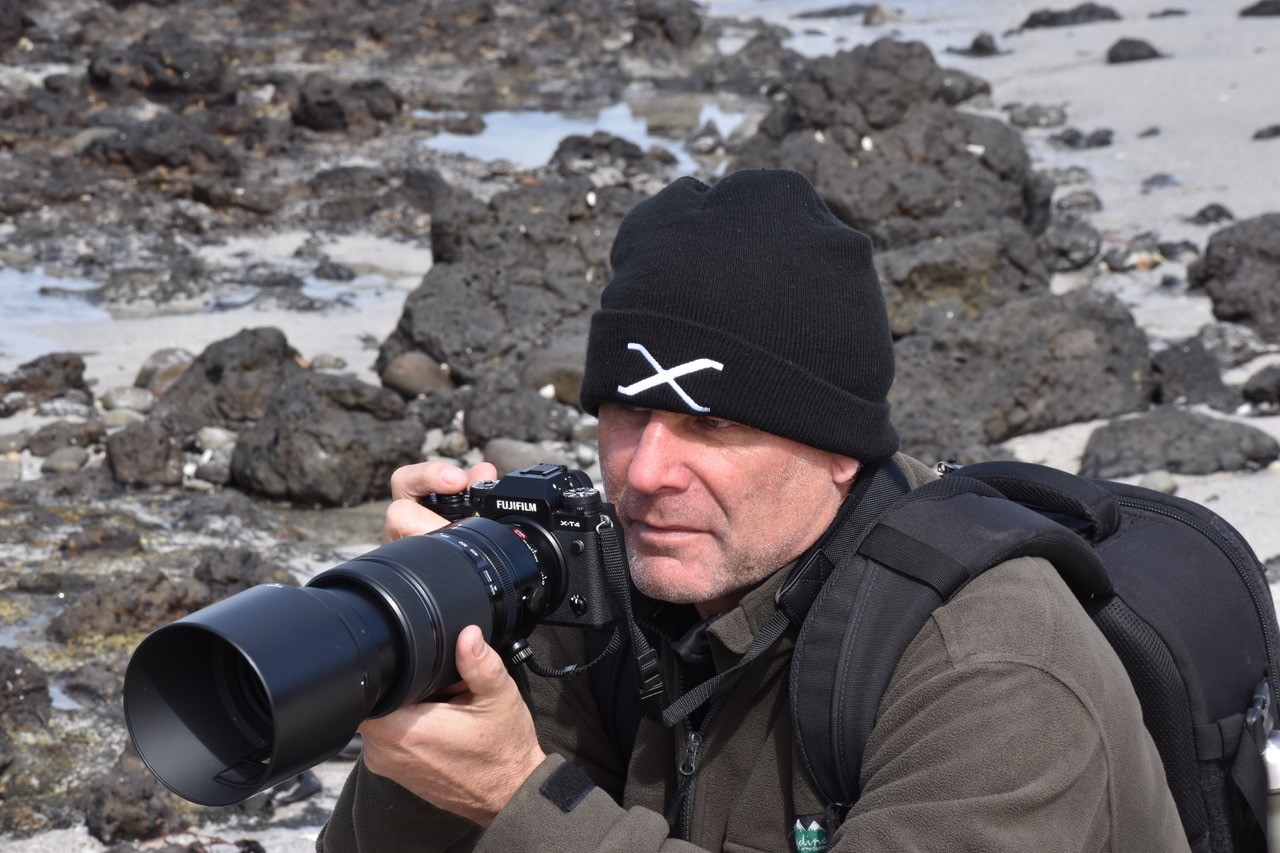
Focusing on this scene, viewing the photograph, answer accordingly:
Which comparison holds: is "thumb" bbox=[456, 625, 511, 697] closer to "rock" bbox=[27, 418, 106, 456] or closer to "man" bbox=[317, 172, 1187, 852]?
"man" bbox=[317, 172, 1187, 852]

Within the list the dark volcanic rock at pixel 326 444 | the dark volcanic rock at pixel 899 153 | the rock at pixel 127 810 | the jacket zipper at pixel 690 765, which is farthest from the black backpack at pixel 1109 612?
the dark volcanic rock at pixel 899 153

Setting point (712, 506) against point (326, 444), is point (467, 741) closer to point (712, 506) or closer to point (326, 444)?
point (712, 506)

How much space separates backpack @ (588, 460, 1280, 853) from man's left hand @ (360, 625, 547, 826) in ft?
0.93

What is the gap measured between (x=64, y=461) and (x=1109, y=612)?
6485 mm

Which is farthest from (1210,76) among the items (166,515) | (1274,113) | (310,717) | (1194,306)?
(310,717)

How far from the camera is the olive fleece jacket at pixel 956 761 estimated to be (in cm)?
187

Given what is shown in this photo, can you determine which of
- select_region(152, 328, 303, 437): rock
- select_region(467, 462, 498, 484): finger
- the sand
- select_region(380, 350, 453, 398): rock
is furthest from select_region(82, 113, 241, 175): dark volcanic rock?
select_region(467, 462, 498, 484): finger

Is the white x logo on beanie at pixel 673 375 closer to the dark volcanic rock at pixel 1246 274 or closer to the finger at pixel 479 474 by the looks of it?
the finger at pixel 479 474

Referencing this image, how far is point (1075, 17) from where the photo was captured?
2392cm

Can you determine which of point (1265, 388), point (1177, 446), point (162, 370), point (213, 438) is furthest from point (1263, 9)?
point (213, 438)

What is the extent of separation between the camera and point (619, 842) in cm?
200

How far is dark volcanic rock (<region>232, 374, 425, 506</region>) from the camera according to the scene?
7.23 m

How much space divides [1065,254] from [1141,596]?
970 cm

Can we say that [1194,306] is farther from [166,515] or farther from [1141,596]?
[1141,596]
